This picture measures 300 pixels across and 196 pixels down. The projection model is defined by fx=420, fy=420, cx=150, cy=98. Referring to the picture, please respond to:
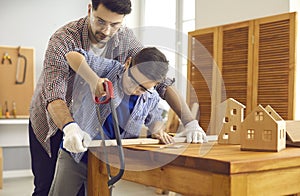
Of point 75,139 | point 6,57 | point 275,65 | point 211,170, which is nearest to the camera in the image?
point 211,170

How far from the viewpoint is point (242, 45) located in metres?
3.33

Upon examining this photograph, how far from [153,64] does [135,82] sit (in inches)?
3.6

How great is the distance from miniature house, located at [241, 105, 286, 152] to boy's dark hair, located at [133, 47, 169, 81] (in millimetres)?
334

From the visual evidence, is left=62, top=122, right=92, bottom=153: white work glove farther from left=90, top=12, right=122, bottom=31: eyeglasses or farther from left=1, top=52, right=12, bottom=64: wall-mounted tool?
left=1, top=52, right=12, bottom=64: wall-mounted tool

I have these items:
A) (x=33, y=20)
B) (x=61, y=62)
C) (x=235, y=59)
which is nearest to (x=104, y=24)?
(x=61, y=62)

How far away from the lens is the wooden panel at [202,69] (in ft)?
11.8

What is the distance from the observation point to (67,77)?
5.35 ft

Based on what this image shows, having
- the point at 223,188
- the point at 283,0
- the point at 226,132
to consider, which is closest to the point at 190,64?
the point at 283,0

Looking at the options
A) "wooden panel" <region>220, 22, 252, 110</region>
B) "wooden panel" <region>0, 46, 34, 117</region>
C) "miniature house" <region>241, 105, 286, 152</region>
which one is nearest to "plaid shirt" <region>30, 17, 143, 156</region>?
"miniature house" <region>241, 105, 286, 152</region>

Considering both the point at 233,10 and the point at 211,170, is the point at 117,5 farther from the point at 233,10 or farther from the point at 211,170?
the point at 233,10

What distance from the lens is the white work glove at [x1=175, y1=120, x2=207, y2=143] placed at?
156cm

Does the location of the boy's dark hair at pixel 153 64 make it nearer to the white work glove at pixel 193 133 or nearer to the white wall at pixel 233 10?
the white work glove at pixel 193 133

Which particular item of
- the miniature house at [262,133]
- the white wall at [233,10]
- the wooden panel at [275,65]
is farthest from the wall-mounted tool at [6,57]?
the miniature house at [262,133]

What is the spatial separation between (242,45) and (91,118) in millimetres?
2122
